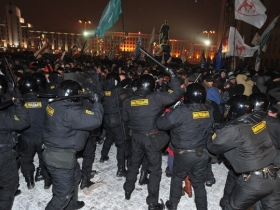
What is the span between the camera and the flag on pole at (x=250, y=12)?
33.6 feet

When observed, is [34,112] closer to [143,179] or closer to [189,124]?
[143,179]

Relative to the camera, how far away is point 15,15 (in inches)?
4318

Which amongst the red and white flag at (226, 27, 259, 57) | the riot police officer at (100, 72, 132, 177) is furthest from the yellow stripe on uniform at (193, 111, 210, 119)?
the red and white flag at (226, 27, 259, 57)

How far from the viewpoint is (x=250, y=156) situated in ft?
10.2

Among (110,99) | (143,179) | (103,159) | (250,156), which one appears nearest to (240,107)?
(250,156)

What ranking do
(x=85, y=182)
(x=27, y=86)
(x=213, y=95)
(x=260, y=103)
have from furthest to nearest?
1. (x=213, y=95)
2. (x=85, y=182)
3. (x=27, y=86)
4. (x=260, y=103)

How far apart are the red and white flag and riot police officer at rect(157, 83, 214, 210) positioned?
8265 mm

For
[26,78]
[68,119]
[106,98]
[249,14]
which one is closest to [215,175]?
[106,98]

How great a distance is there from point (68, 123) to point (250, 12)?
10.5 m

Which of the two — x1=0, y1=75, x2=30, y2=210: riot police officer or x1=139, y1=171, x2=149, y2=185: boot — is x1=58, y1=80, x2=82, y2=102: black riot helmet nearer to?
x1=0, y1=75, x2=30, y2=210: riot police officer

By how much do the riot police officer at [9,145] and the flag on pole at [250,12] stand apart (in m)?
10.5

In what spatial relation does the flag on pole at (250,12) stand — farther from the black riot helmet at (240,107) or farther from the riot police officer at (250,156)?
the riot police officer at (250,156)

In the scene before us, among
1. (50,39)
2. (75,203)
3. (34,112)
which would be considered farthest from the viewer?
(50,39)

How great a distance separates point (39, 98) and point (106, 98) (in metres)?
1.84
